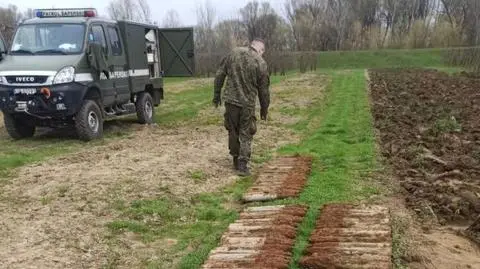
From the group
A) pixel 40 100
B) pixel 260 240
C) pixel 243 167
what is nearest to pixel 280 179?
pixel 243 167

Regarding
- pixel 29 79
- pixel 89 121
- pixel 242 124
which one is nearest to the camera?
pixel 242 124

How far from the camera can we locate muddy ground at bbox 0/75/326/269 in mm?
5410

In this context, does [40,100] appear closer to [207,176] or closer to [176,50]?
[207,176]


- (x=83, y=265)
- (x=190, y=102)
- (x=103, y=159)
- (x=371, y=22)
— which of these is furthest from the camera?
(x=371, y=22)

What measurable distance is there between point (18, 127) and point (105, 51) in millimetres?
2239

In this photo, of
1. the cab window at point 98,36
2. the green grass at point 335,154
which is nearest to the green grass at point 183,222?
the green grass at point 335,154

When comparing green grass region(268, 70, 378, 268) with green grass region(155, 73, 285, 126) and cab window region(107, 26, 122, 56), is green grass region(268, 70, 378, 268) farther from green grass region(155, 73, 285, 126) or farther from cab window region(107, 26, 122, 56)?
cab window region(107, 26, 122, 56)

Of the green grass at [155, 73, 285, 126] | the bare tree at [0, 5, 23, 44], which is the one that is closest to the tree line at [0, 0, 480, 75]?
the bare tree at [0, 5, 23, 44]

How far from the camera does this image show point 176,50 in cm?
1547

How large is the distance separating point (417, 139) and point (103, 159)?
5.40m

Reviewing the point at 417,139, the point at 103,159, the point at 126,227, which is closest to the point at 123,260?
the point at 126,227

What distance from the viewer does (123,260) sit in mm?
5289

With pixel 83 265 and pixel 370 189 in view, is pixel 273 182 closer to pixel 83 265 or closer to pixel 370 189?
pixel 370 189

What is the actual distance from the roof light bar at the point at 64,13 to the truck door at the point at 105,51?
0.37 m
